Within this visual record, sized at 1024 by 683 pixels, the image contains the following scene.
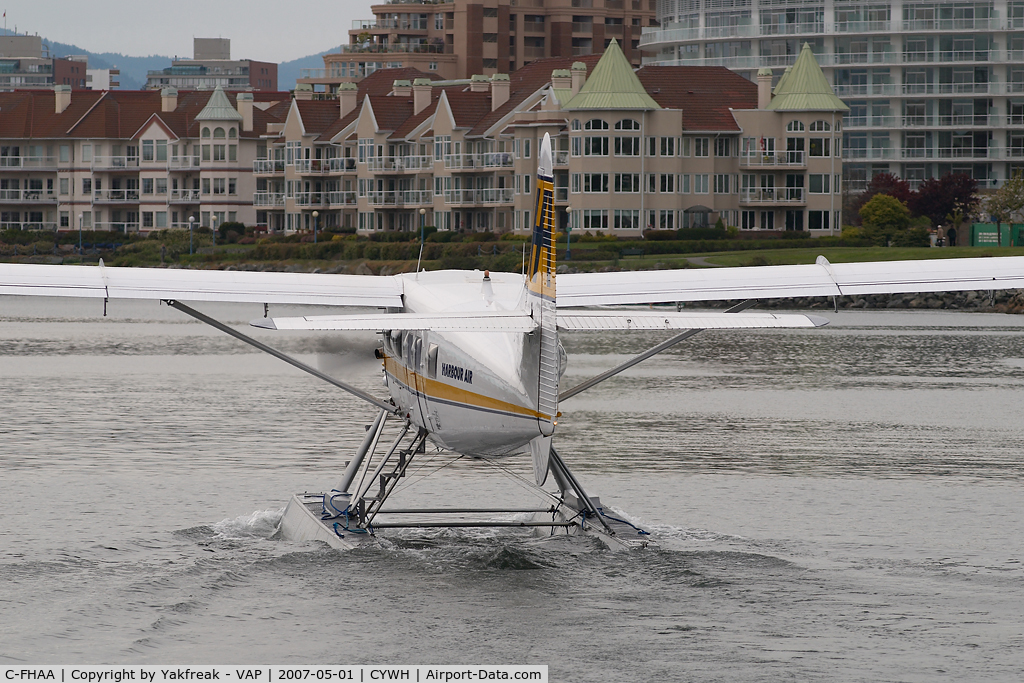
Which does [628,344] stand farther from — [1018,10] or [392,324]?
[1018,10]

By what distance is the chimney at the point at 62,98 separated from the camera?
443 ft

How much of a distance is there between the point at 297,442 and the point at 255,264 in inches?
2676

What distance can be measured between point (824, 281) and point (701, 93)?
82889 mm

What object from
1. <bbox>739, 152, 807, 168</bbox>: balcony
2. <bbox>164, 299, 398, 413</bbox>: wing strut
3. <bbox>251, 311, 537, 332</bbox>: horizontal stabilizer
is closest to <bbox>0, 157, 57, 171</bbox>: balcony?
<bbox>739, 152, 807, 168</bbox>: balcony

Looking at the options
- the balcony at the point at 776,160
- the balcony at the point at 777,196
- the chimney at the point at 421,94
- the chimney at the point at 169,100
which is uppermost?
the chimney at the point at 169,100

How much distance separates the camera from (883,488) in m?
22.4

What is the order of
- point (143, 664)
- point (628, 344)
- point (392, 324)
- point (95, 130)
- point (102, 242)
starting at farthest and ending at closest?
point (95, 130) → point (102, 242) → point (628, 344) → point (392, 324) → point (143, 664)

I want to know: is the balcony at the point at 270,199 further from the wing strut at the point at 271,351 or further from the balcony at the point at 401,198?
the wing strut at the point at 271,351

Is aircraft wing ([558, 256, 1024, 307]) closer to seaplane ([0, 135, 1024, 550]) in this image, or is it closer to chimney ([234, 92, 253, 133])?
seaplane ([0, 135, 1024, 550])

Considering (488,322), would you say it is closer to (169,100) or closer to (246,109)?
(246,109)

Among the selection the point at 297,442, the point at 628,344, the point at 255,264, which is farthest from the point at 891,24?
the point at 297,442

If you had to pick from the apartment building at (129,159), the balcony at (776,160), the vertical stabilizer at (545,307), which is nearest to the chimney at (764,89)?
the balcony at (776,160)

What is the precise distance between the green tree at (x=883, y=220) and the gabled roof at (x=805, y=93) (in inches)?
289

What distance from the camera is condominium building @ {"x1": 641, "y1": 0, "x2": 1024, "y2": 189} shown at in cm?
11650
